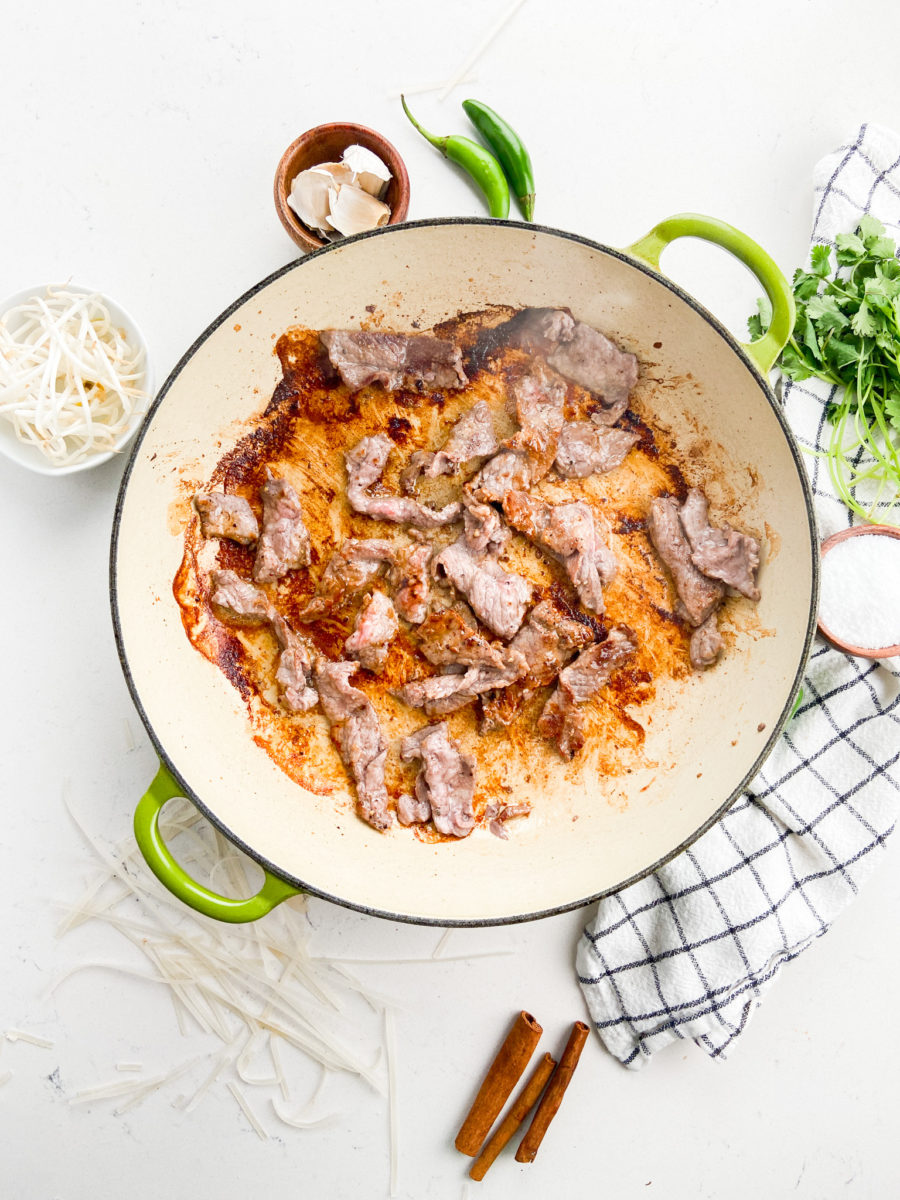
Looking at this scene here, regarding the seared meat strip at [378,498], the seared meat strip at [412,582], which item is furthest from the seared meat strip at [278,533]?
the seared meat strip at [412,582]

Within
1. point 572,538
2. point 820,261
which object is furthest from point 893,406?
point 572,538

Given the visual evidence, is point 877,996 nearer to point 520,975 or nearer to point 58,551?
point 520,975

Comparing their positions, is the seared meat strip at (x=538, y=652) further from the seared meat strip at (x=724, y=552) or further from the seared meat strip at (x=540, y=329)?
the seared meat strip at (x=540, y=329)

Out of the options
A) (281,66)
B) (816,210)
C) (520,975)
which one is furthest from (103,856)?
(816,210)

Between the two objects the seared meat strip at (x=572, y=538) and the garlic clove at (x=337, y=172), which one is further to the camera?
the seared meat strip at (x=572, y=538)

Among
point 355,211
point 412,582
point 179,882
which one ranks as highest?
point 355,211

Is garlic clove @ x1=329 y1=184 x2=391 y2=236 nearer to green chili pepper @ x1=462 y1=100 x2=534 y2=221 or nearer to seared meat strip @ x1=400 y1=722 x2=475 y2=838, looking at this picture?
green chili pepper @ x1=462 y1=100 x2=534 y2=221

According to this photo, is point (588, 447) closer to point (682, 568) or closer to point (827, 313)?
point (682, 568)
